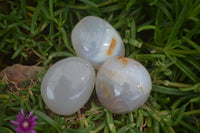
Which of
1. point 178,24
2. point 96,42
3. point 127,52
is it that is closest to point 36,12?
point 96,42

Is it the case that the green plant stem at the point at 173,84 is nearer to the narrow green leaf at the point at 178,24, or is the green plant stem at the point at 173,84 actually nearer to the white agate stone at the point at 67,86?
the narrow green leaf at the point at 178,24

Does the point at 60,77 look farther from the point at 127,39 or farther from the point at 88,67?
the point at 127,39

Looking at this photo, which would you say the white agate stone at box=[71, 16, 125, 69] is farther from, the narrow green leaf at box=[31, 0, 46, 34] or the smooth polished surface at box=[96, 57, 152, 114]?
the narrow green leaf at box=[31, 0, 46, 34]

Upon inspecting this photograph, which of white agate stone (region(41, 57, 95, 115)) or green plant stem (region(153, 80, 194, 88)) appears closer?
white agate stone (region(41, 57, 95, 115))

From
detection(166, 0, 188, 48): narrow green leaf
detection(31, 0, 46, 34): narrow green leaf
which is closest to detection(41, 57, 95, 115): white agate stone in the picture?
detection(31, 0, 46, 34): narrow green leaf

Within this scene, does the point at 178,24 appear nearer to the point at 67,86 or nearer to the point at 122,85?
the point at 122,85

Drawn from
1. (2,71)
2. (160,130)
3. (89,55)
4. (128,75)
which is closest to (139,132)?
(160,130)

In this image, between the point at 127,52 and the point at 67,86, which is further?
the point at 127,52

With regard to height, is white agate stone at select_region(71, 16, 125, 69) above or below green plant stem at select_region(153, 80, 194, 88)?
above
